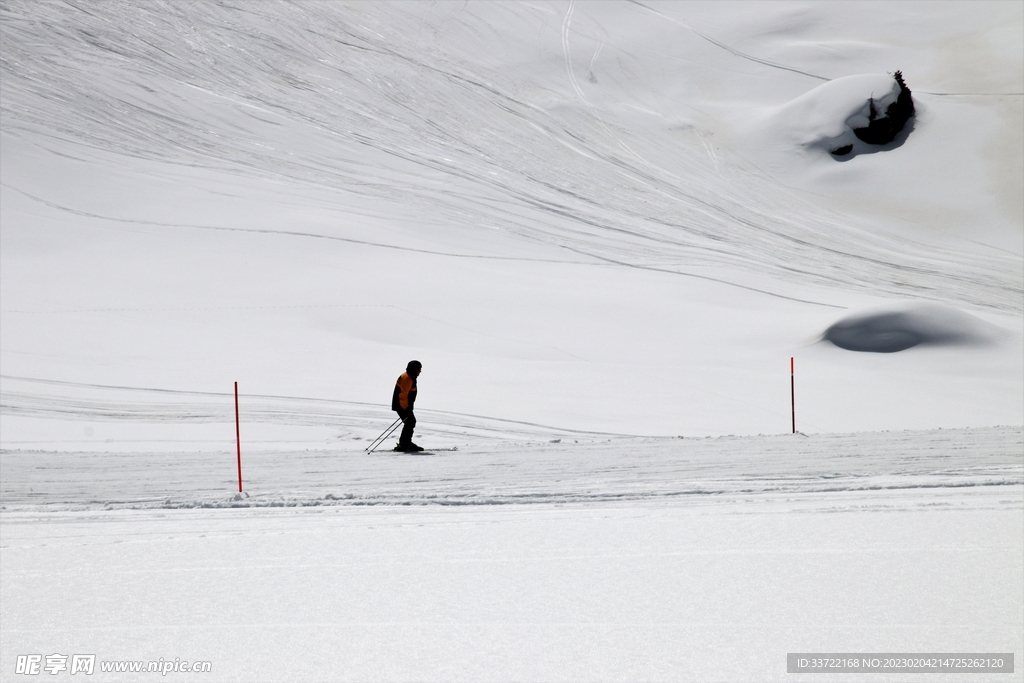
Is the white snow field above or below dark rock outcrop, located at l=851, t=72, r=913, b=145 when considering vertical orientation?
below

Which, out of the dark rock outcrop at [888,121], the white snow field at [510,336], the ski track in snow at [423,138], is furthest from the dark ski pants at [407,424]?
the dark rock outcrop at [888,121]

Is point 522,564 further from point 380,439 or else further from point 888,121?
point 888,121

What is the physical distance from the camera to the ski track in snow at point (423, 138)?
26.2 metres

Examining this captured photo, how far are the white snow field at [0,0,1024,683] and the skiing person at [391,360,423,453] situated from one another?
25.9 inches

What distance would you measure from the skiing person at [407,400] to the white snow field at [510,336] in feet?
2.16

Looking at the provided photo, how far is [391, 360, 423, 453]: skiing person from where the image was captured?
33.5 ft

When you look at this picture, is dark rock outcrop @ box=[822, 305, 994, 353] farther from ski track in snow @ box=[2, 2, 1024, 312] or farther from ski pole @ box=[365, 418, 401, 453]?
ski pole @ box=[365, 418, 401, 453]

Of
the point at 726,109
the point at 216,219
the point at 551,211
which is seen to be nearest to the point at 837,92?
the point at 726,109

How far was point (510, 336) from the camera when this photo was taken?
685 inches

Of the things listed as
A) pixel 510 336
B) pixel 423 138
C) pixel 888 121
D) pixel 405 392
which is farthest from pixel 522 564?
pixel 888 121

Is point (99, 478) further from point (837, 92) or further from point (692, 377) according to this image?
point (837, 92)

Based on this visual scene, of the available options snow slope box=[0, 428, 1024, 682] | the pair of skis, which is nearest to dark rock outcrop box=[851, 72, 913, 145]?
snow slope box=[0, 428, 1024, 682]

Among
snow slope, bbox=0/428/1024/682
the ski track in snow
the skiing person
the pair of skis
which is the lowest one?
snow slope, bbox=0/428/1024/682

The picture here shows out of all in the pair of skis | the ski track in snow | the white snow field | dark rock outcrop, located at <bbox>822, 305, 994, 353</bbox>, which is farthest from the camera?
the ski track in snow
